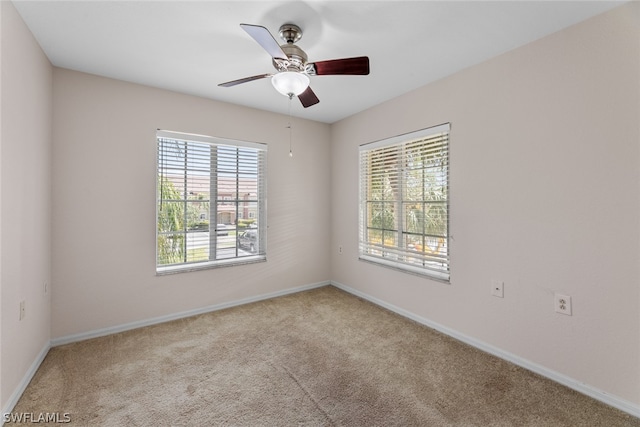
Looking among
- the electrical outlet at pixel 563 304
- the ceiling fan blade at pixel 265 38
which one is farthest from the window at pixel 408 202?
the ceiling fan blade at pixel 265 38

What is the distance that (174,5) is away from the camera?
5.82 ft

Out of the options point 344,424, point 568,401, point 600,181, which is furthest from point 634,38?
point 344,424

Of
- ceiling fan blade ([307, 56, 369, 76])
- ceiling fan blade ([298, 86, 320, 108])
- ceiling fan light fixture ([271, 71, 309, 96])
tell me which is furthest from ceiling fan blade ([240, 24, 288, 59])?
ceiling fan blade ([298, 86, 320, 108])

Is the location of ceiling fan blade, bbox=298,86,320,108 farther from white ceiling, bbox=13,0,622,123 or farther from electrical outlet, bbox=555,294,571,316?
electrical outlet, bbox=555,294,571,316

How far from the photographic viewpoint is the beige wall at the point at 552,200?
1757 mm

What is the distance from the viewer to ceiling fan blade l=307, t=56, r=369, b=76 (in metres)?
1.82

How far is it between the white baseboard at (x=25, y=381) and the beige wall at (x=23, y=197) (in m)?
0.03

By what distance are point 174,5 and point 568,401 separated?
3601mm

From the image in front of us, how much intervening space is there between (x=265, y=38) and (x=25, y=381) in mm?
2809

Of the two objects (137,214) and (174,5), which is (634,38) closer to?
(174,5)

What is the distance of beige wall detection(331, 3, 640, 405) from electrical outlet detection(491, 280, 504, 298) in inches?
1.8

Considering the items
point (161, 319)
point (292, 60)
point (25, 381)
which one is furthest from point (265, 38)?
point (161, 319)

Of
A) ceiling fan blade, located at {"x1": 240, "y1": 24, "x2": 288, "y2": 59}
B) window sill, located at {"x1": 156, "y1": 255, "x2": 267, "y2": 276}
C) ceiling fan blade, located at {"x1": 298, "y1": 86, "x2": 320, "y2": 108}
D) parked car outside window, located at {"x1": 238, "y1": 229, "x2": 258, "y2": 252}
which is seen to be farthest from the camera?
parked car outside window, located at {"x1": 238, "y1": 229, "x2": 258, "y2": 252}

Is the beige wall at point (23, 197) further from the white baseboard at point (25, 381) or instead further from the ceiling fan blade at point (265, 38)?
the ceiling fan blade at point (265, 38)
